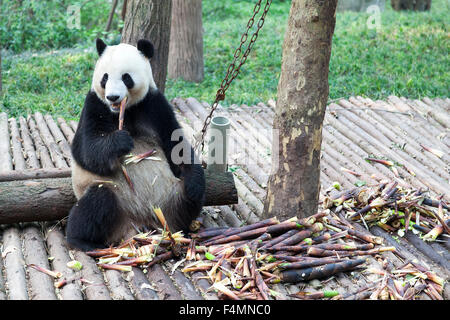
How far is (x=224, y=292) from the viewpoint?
3422mm

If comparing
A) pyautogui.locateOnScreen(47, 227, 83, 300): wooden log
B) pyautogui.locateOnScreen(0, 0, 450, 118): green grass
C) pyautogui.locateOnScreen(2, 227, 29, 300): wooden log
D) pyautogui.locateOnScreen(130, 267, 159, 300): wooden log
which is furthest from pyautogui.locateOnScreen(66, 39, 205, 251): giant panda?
pyautogui.locateOnScreen(0, 0, 450, 118): green grass

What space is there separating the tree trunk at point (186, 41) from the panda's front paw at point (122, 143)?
5131 millimetres

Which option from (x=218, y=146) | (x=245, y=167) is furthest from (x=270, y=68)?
(x=218, y=146)

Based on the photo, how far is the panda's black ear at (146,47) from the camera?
4227mm

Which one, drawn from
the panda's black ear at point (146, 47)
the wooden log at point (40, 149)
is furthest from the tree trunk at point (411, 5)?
the panda's black ear at point (146, 47)

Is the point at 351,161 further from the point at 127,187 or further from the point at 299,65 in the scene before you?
the point at 127,187

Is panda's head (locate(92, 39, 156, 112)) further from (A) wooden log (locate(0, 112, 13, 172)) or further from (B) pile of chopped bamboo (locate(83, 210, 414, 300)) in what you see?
(A) wooden log (locate(0, 112, 13, 172))

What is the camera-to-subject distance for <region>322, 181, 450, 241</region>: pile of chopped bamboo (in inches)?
173

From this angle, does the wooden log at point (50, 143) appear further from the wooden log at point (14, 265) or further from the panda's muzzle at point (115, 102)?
the panda's muzzle at point (115, 102)

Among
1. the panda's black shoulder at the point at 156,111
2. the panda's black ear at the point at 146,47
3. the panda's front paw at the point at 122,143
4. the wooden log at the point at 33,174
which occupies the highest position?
the panda's black ear at the point at 146,47

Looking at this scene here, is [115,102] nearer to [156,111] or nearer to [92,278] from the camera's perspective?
[156,111]

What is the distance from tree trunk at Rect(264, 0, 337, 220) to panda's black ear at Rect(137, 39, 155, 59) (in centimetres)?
106

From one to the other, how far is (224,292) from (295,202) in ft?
3.53

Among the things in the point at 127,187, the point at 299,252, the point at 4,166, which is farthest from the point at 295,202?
the point at 4,166
